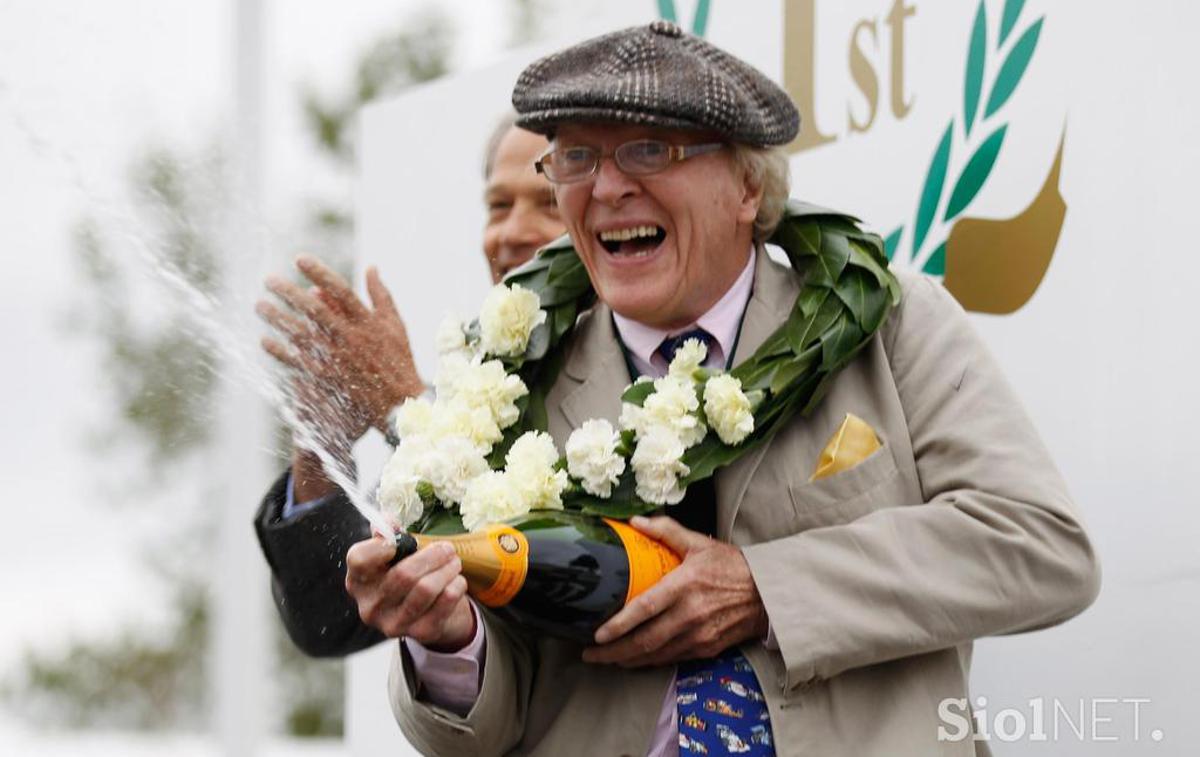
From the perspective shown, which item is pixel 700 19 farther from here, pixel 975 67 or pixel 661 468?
pixel 661 468

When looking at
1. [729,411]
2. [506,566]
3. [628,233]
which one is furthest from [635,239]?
[506,566]

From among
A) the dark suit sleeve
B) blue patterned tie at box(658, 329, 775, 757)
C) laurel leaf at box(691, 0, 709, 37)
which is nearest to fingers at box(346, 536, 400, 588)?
blue patterned tie at box(658, 329, 775, 757)

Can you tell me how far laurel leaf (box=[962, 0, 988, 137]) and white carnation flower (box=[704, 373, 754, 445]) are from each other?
3.45 ft

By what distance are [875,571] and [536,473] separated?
21.5 inches

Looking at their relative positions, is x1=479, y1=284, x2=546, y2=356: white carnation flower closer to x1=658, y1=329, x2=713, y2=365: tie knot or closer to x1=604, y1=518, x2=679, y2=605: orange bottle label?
x1=658, y1=329, x2=713, y2=365: tie knot

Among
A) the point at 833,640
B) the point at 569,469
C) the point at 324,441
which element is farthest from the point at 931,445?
the point at 324,441

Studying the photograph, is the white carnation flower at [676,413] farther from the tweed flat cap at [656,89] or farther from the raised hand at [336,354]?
the raised hand at [336,354]

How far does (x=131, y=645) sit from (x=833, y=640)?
1168 cm

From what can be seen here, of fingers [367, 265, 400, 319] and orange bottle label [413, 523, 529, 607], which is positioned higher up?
fingers [367, 265, 400, 319]

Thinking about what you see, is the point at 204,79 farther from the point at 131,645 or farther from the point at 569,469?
the point at 131,645

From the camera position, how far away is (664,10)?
4.35 m

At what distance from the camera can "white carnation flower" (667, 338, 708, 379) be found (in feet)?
9.62

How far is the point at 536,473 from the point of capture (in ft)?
9.21

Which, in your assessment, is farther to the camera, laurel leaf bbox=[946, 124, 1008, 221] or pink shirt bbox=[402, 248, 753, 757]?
laurel leaf bbox=[946, 124, 1008, 221]
